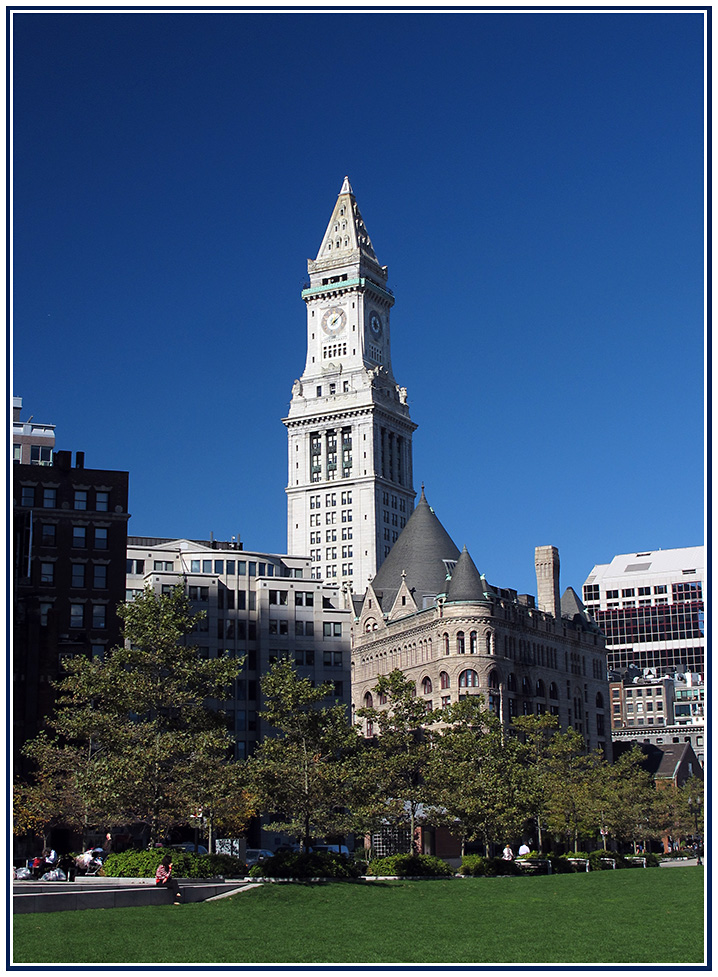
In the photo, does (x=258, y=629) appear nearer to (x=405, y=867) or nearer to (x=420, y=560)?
(x=420, y=560)

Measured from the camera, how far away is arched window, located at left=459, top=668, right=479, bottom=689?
373ft

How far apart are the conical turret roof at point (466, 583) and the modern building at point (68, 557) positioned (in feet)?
122

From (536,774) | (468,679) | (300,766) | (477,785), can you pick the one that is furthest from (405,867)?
(468,679)

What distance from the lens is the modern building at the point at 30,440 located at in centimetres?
14138

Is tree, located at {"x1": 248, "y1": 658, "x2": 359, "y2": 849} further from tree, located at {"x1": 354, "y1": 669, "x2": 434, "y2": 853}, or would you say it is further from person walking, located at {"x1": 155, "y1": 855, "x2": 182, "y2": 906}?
person walking, located at {"x1": 155, "y1": 855, "x2": 182, "y2": 906}

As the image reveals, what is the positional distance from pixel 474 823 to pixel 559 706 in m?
64.0

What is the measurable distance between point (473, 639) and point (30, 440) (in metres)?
62.8

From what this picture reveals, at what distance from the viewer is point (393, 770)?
222 ft

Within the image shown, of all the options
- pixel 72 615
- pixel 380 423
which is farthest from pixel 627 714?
pixel 72 615

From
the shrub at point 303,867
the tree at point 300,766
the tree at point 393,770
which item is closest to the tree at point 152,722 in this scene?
the tree at point 300,766

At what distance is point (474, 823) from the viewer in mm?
69000

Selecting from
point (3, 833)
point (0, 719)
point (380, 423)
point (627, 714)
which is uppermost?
point (380, 423)

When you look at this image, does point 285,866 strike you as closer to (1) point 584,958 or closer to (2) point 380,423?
(1) point 584,958

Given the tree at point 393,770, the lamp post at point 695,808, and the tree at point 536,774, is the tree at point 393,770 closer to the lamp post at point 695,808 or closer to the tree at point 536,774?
the tree at point 536,774
